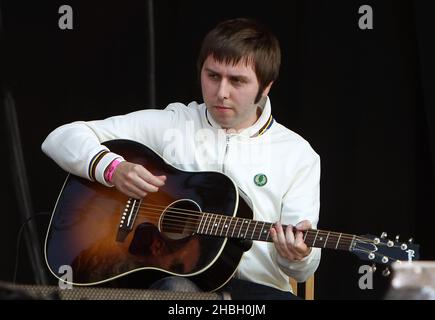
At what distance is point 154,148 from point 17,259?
1.11 meters

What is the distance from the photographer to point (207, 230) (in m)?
2.93

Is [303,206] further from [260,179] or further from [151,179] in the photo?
[151,179]

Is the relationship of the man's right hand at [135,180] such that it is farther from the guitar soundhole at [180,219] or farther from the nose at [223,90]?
the nose at [223,90]

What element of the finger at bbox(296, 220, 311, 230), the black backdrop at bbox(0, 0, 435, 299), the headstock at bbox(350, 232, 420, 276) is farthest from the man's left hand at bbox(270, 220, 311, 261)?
the black backdrop at bbox(0, 0, 435, 299)

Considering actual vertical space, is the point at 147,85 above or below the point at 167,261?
above

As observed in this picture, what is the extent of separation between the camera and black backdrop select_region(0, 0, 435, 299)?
12.2ft

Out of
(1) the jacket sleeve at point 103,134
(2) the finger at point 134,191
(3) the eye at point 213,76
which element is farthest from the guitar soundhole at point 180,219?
(3) the eye at point 213,76

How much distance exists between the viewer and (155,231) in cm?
301

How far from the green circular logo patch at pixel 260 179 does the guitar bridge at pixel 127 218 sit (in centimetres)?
42

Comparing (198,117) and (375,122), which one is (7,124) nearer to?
(198,117)

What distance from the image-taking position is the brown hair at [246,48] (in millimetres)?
3166

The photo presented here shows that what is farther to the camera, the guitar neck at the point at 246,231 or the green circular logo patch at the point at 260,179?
the green circular logo patch at the point at 260,179

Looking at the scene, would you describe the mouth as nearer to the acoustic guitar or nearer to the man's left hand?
the acoustic guitar
